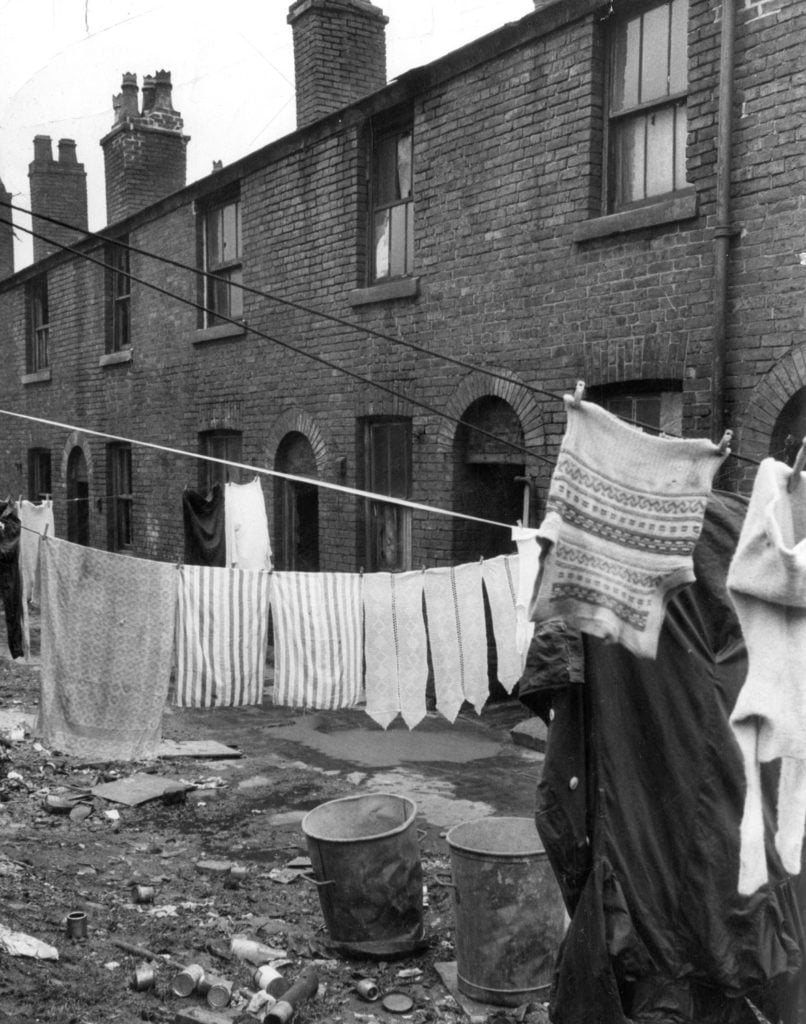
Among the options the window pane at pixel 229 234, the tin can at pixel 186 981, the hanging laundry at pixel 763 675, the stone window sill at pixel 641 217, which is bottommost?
the tin can at pixel 186 981

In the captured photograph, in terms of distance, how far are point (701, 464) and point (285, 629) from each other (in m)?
5.24

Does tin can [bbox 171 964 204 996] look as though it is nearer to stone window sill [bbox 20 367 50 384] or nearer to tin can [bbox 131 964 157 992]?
tin can [bbox 131 964 157 992]

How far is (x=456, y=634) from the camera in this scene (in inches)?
311

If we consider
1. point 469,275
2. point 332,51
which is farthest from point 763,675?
point 332,51

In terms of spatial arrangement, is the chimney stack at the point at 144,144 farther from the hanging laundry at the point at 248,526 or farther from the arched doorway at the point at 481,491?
the arched doorway at the point at 481,491

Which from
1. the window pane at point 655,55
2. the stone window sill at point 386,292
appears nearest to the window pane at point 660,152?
the window pane at point 655,55

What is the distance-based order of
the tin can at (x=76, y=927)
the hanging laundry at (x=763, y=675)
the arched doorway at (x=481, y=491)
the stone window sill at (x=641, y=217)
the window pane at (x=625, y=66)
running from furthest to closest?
the arched doorway at (x=481, y=491) → the window pane at (x=625, y=66) → the stone window sill at (x=641, y=217) → the tin can at (x=76, y=927) → the hanging laundry at (x=763, y=675)

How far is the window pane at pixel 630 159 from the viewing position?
8.83m

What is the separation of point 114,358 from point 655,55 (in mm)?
11128

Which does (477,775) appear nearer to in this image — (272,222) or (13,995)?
(13,995)

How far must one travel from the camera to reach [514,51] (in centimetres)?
960

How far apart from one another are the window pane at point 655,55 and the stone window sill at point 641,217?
95 cm

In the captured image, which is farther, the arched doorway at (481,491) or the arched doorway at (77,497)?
the arched doorway at (77,497)

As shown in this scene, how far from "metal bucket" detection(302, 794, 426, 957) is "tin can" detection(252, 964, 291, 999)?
18.7 inches
